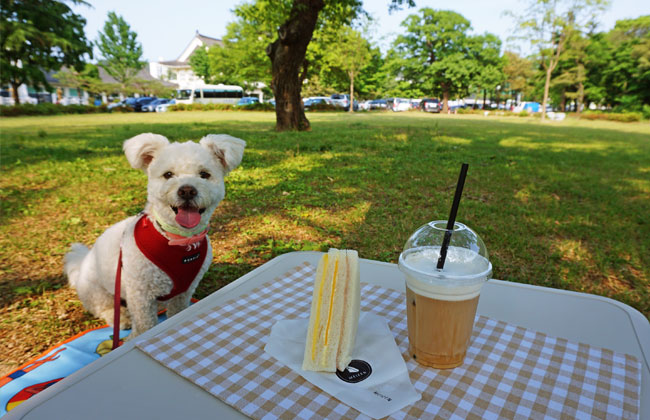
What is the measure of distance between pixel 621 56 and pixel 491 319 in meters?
49.4

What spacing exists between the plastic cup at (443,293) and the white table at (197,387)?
39 centimetres

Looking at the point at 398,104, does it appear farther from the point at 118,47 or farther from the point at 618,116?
the point at 118,47

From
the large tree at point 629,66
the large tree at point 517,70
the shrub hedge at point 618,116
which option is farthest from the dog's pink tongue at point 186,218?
the large tree at point 517,70

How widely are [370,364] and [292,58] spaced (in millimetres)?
13194

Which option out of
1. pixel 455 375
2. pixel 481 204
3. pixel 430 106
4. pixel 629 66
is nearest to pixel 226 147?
pixel 455 375

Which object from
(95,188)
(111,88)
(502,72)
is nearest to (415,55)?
(502,72)

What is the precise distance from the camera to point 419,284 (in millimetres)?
1033

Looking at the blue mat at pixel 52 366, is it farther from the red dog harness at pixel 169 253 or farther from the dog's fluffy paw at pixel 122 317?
the red dog harness at pixel 169 253

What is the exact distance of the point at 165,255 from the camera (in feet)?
6.50

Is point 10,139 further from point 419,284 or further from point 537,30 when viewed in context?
point 537,30

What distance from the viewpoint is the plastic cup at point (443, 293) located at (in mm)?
1000

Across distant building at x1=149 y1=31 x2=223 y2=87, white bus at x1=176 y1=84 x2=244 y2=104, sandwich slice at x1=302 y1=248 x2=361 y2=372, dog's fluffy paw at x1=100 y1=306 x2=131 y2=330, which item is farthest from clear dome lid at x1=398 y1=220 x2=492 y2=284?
distant building at x1=149 y1=31 x2=223 y2=87

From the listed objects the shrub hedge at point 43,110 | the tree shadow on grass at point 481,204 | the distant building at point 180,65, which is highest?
the distant building at point 180,65

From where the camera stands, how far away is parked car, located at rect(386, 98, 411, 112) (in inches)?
1970
